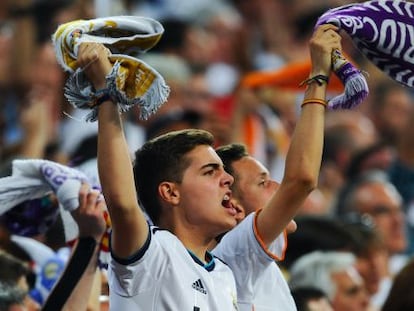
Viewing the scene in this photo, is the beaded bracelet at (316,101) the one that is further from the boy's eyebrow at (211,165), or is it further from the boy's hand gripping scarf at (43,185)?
the boy's hand gripping scarf at (43,185)

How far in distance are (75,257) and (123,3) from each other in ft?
22.2

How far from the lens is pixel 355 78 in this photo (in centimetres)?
525

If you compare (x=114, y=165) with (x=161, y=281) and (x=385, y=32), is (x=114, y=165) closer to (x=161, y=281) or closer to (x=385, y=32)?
(x=161, y=281)

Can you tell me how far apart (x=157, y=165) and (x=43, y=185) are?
2.76 feet

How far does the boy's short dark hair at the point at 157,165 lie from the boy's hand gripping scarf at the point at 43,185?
1.75 feet

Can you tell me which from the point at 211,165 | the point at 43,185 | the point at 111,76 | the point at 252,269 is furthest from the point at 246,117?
the point at 111,76

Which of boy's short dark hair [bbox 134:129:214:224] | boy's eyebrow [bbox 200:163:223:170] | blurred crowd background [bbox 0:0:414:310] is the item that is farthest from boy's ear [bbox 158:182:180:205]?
blurred crowd background [bbox 0:0:414:310]

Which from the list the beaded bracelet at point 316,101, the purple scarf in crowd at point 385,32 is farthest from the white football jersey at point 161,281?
the purple scarf in crowd at point 385,32

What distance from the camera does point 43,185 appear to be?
600cm

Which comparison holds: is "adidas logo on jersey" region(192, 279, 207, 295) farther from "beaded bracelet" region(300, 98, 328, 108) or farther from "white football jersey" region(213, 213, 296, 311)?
"beaded bracelet" region(300, 98, 328, 108)

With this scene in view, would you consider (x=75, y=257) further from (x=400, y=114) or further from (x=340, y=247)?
(x=400, y=114)

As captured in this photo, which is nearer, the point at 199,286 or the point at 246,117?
the point at 199,286

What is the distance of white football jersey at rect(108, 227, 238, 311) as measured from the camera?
4.89 metres

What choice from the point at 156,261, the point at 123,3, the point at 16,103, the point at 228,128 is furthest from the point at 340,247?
the point at 123,3
